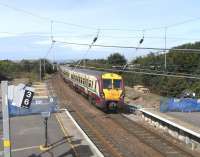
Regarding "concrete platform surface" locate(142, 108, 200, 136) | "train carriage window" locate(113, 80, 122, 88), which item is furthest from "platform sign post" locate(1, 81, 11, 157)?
"train carriage window" locate(113, 80, 122, 88)

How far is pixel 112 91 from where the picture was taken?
31.5 m

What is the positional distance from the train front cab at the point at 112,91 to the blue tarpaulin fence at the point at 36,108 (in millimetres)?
4000

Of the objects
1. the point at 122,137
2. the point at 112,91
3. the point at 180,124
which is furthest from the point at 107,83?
the point at 122,137

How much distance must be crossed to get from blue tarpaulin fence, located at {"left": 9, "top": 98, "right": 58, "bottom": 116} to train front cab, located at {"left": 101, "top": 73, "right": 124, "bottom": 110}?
4000 millimetres

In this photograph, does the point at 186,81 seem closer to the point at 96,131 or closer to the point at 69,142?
the point at 96,131

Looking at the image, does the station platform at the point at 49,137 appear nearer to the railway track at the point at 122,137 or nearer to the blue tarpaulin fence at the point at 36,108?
the blue tarpaulin fence at the point at 36,108

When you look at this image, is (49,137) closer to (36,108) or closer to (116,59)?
(36,108)

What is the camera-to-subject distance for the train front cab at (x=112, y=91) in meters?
31.3

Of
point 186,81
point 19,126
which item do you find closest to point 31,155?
point 19,126

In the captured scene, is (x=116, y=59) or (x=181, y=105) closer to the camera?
(x=181, y=105)

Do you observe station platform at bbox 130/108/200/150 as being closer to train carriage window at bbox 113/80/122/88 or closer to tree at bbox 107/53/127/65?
train carriage window at bbox 113/80/122/88

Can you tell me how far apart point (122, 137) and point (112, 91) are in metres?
8.27

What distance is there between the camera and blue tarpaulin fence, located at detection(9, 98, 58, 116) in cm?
3103

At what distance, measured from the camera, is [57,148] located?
19.7 m
